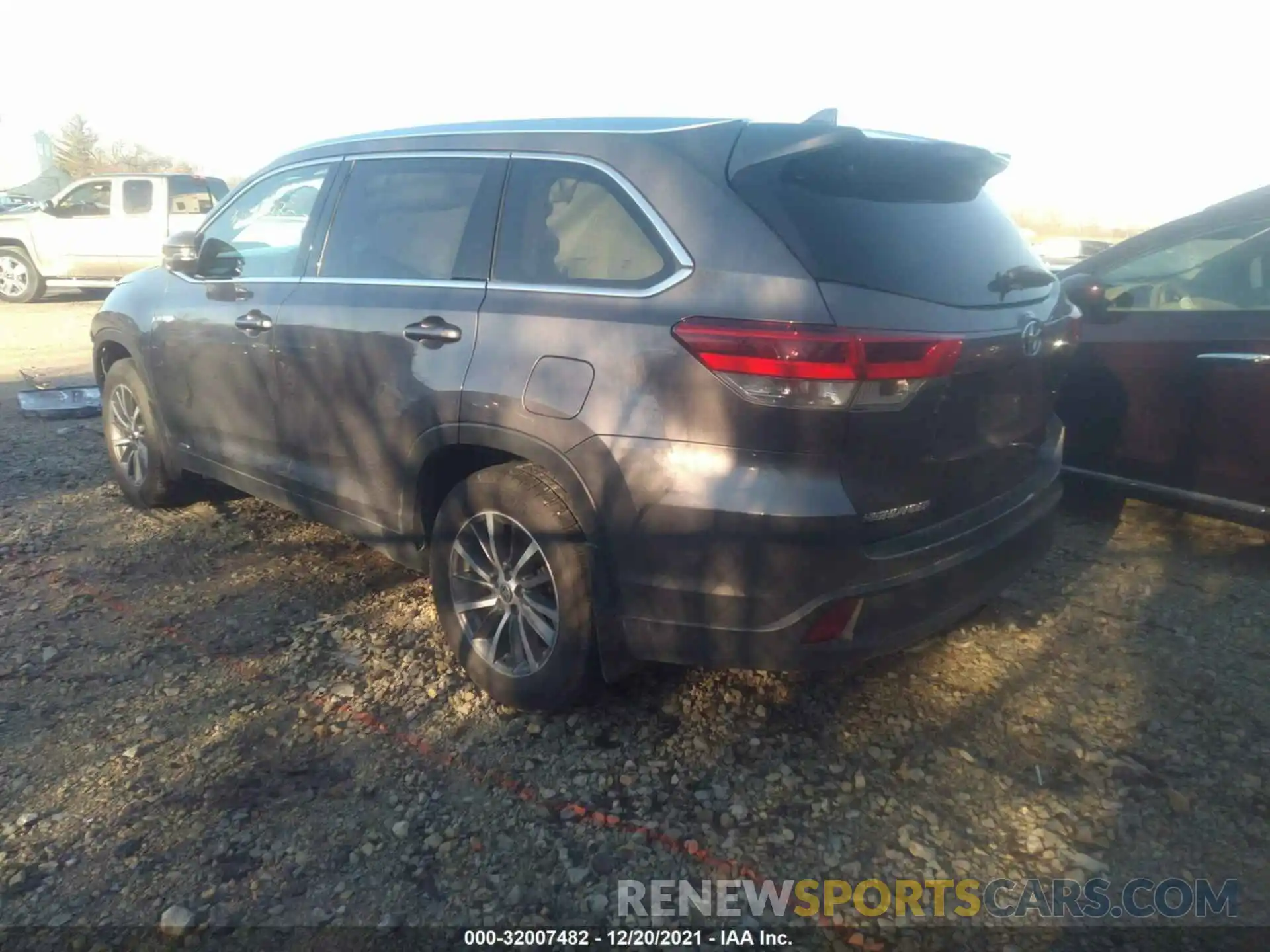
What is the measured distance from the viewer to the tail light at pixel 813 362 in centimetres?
232

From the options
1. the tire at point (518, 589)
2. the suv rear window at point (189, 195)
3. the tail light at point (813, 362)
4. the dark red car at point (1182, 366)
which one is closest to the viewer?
the tail light at point (813, 362)

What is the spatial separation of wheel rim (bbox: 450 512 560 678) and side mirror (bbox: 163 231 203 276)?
2.23m

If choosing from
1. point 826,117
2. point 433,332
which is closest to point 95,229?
point 433,332

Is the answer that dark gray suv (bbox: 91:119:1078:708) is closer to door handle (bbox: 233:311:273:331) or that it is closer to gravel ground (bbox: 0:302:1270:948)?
A: door handle (bbox: 233:311:273:331)

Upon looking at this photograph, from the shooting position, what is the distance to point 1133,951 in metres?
2.18

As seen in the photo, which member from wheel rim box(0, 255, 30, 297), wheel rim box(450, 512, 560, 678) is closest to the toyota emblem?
wheel rim box(450, 512, 560, 678)

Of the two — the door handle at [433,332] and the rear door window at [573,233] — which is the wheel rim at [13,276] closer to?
the door handle at [433,332]

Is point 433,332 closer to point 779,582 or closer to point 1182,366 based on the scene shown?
point 779,582

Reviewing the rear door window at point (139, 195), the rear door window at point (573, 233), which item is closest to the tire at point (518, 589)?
the rear door window at point (573, 233)

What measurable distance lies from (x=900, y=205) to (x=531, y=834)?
2.10 meters

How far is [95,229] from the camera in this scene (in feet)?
48.0

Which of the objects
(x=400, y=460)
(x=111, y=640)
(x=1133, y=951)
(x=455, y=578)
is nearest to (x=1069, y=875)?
(x=1133, y=951)

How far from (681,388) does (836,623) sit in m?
0.76

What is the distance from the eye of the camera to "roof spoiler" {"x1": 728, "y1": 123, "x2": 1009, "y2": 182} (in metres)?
2.51
